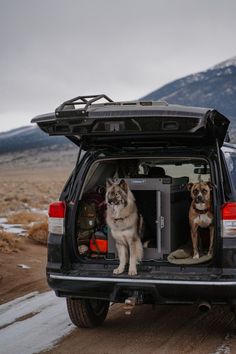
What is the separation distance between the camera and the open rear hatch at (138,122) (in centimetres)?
587

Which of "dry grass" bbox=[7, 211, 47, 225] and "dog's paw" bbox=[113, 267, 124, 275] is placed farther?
"dry grass" bbox=[7, 211, 47, 225]

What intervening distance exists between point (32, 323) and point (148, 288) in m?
1.91

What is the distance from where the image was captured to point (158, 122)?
6.10 meters

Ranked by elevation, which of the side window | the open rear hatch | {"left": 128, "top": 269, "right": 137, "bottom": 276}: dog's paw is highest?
the open rear hatch

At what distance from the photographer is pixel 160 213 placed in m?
6.41

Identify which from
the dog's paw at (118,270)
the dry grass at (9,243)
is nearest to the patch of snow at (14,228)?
the dry grass at (9,243)

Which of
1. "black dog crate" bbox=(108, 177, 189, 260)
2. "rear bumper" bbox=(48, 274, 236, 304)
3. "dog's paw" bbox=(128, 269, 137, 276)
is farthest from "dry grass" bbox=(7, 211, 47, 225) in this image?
"dog's paw" bbox=(128, 269, 137, 276)

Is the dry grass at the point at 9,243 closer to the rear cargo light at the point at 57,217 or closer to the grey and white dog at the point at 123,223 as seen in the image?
the rear cargo light at the point at 57,217

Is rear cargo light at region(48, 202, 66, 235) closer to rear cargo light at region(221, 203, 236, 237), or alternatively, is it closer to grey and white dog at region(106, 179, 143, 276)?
grey and white dog at region(106, 179, 143, 276)

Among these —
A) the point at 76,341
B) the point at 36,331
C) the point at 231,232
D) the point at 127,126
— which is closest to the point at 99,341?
the point at 76,341

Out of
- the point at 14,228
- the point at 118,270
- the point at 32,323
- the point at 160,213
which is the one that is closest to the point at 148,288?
the point at 118,270

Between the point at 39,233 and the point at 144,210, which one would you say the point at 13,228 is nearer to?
the point at 39,233

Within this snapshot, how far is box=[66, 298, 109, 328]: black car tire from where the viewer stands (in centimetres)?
677

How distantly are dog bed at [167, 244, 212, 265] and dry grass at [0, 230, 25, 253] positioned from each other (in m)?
6.46
